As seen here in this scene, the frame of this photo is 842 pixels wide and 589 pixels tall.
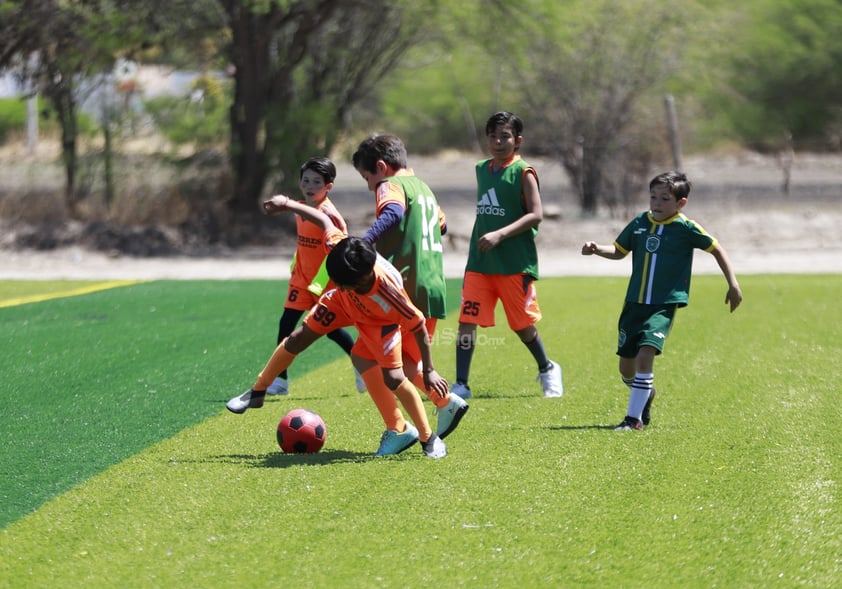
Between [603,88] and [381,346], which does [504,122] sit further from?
[603,88]

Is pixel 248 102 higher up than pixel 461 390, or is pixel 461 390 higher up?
pixel 248 102

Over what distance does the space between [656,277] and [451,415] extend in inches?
61.7

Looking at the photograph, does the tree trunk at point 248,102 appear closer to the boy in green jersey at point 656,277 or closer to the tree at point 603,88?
the tree at point 603,88

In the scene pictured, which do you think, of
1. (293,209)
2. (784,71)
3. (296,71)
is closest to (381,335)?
(293,209)

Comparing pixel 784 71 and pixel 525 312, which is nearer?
pixel 525 312

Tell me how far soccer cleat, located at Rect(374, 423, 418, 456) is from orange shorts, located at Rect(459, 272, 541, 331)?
202 cm

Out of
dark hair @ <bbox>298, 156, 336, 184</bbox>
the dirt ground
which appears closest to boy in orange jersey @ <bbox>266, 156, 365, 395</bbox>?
dark hair @ <bbox>298, 156, 336, 184</bbox>

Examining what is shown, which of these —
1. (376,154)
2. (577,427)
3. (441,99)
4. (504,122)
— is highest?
(441,99)

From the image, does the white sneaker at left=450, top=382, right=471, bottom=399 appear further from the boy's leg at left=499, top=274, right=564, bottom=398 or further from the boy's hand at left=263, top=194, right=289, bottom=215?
the boy's hand at left=263, top=194, right=289, bottom=215

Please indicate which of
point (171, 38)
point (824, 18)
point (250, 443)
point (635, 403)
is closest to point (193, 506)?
point (250, 443)

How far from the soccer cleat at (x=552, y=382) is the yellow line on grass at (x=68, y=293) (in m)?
7.70

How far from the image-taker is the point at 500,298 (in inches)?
330

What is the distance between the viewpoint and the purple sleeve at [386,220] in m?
6.66

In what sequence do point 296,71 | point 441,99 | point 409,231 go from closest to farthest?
point 409,231 < point 296,71 < point 441,99
